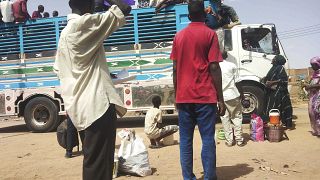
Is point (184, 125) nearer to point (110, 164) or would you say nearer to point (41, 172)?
point (110, 164)

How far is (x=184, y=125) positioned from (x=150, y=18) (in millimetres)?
6142

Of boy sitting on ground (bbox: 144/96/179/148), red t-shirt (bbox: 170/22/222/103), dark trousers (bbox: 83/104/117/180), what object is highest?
red t-shirt (bbox: 170/22/222/103)

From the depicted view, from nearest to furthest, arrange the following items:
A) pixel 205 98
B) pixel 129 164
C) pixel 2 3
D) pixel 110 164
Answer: pixel 110 164 → pixel 205 98 → pixel 129 164 → pixel 2 3

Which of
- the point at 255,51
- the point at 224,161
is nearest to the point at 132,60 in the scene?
the point at 255,51

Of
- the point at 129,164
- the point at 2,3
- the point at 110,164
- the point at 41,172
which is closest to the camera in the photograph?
the point at 110,164

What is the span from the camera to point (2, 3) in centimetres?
998

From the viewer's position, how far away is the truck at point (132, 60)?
9383 mm

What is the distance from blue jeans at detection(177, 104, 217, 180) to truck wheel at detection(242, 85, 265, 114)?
5.41m

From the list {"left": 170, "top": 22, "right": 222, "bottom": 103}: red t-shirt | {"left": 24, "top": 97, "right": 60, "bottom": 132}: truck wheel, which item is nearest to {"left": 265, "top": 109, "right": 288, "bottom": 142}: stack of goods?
{"left": 170, "top": 22, "right": 222, "bottom": 103}: red t-shirt

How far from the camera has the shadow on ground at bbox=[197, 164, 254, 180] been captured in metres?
4.58

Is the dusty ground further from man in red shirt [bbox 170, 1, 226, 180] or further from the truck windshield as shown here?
the truck windshield

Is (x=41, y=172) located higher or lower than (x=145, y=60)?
lower

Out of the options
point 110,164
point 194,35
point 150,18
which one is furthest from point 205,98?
point 150,18

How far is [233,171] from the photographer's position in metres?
4.82
